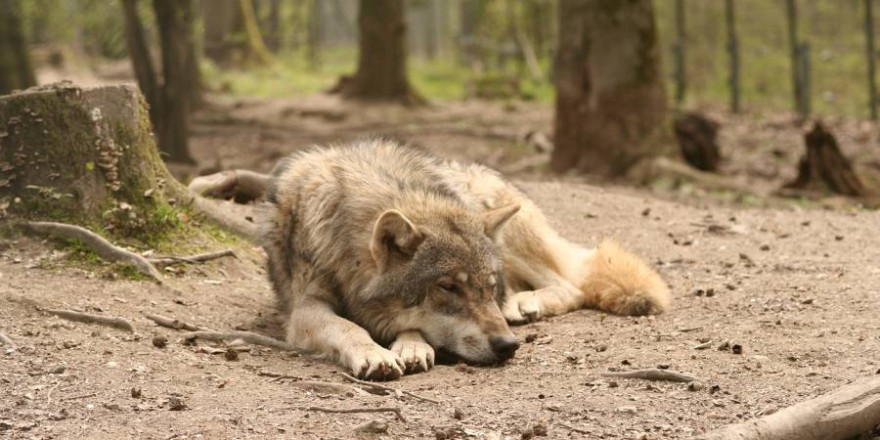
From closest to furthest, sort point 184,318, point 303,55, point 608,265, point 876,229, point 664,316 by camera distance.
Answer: point 184,318, point 664,316, point 608,265, point 876,229, point 303,55

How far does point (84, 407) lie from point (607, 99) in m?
9.02

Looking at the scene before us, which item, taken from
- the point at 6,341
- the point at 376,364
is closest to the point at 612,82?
the point at 376,364

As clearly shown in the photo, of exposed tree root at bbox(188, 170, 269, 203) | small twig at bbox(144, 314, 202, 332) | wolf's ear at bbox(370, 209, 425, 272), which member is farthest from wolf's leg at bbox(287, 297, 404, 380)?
exposed tree root at bbox(188, 170, 269, 203)

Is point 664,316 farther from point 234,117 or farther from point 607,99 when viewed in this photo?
point 234,117

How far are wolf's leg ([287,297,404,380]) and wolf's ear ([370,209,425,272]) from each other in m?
0.39

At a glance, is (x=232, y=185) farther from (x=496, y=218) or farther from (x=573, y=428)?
(x=573, y=428)

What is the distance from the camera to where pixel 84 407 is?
4191 mm

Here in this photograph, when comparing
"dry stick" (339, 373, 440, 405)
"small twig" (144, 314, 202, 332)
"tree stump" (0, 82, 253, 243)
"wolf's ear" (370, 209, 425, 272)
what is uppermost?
"tree stump" (0, 82, 253, 243)

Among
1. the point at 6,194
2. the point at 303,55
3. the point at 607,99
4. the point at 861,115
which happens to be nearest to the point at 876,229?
the point at 607,99

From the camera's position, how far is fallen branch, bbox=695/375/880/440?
3.89 m

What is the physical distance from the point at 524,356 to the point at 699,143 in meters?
8.96

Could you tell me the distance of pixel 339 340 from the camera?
5316 mm

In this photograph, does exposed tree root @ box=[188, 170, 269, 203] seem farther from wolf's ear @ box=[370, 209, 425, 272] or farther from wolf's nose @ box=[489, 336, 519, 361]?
wolf's nose @ box=[489, 336, 519, 361]

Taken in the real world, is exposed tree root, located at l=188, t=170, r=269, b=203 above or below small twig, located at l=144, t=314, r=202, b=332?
above
